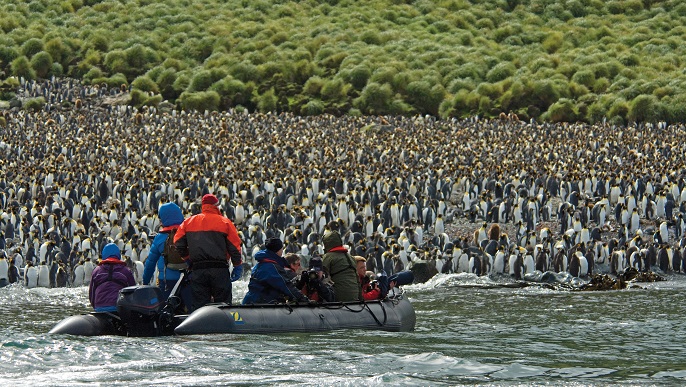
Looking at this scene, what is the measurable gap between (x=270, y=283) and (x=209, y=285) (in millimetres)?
873

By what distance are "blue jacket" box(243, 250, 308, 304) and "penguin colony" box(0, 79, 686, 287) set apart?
10190mm

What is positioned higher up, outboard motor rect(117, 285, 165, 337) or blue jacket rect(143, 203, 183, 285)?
blue jacket rect(143, 203, 183, 285)

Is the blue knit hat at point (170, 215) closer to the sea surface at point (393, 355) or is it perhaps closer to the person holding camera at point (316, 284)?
the sea surface at point (393, 355)

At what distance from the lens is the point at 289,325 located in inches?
574

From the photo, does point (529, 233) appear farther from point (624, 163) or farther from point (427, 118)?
point (427, 118)

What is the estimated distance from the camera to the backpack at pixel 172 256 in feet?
46.5

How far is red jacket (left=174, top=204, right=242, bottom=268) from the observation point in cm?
1376

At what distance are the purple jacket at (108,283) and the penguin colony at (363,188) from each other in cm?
1039

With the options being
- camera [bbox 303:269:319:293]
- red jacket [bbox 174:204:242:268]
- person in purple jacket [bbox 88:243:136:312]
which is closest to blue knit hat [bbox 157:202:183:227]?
red jacket [bbox 174:204:242:268]

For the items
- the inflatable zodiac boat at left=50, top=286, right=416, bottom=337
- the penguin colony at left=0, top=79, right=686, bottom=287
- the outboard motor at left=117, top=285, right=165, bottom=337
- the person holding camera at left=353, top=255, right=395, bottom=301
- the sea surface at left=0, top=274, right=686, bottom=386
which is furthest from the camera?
the penguin colony at left=0, top=79, right=686, bottom=287

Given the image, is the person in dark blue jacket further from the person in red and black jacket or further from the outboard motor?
the outboard motor

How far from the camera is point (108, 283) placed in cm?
1423

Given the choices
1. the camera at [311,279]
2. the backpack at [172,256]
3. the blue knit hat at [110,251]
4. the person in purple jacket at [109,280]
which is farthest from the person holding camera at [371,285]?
the blue knit hat at [110,251]

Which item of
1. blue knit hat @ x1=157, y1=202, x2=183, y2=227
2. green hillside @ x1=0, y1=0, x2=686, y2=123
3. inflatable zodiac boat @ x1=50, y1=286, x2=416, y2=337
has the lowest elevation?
inflatable zodiac boat @ x1=50, y1=286, x2=416, y2=337
